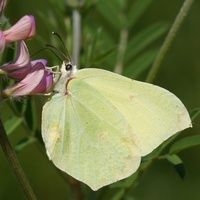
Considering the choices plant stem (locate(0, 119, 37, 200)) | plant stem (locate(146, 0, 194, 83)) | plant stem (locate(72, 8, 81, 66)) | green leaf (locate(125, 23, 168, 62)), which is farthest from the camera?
green leaf (locate(125, 23, 168, 62))

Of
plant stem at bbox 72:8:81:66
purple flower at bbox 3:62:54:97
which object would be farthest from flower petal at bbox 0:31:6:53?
plant stem at bbox 72:8:81:66

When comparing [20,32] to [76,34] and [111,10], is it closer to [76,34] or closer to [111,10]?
[76,34]

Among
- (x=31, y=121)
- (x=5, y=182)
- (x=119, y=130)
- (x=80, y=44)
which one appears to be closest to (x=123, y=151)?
(x=119, y=130)

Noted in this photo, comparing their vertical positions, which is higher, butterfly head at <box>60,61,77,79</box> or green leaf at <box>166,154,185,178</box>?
butterfly head at <box>60,61,77,79</box>

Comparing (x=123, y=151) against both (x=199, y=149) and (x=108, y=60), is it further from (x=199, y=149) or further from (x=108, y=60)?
(x=199, y=149)

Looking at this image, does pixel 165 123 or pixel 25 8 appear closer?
pixel 165 123

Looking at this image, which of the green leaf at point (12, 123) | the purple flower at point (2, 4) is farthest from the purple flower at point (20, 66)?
the green leaf at point (12, 123)

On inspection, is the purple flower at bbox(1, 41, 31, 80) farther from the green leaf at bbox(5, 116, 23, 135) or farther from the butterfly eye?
the green leaf at bbox(5, 116, 23, 135)

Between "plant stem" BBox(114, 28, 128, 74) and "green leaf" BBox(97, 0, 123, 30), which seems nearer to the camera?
"plant stem" BBox(114, 28, 128, 74)
